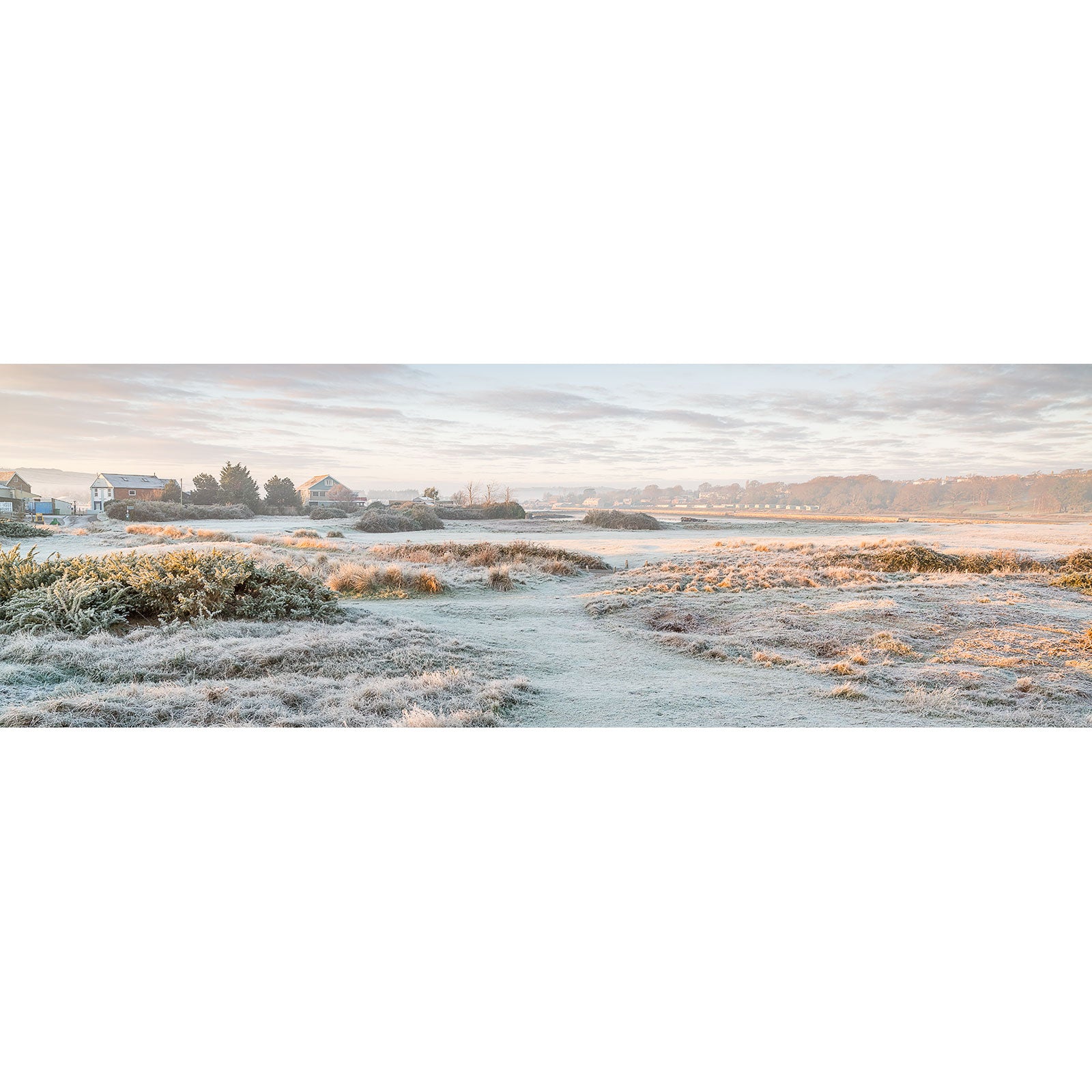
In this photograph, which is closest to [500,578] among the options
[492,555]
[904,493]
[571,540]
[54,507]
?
[492,555]

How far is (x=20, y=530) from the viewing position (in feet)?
17.6

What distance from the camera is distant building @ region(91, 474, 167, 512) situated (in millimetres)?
5594

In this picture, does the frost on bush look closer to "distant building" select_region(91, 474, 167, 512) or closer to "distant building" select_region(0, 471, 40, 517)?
"distant building" select_region(0, 471, 40, 517)

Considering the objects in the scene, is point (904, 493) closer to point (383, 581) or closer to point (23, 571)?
point (383, 581)

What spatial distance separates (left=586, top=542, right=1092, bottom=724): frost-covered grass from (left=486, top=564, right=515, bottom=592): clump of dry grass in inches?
26.5

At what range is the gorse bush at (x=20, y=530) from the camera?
534cm

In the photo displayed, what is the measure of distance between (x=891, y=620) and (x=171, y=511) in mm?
5610

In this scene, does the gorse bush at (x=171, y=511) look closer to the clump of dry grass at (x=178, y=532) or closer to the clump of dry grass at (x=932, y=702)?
the clump of dry grass at (x=178, y=532)

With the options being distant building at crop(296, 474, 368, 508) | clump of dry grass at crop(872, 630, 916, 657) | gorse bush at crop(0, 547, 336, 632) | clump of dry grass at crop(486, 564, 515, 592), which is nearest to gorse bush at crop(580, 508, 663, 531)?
clump of dry grass at crop(486, 564, 515, 592)

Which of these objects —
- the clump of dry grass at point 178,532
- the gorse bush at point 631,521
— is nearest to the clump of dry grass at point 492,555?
the gorse bush at point 631,521
